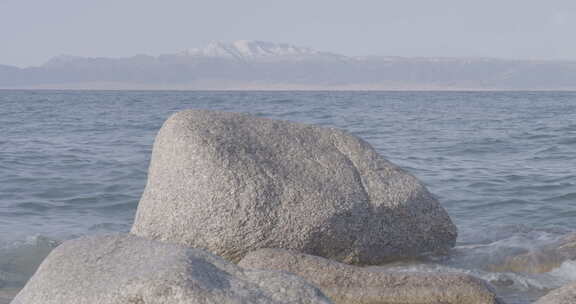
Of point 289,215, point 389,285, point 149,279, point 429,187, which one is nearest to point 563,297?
point 389,285

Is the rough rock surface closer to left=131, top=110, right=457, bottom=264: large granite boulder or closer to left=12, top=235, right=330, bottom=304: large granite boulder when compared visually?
left=12, top=235, right=330, bottom=304: large granite boulder

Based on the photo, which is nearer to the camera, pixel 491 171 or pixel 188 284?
pixel 188 284

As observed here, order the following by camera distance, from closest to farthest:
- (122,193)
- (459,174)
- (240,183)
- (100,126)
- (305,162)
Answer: (240,183) → (305,162) → (122,193) → (459,174) → (100,126)

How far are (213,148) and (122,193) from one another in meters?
5.65

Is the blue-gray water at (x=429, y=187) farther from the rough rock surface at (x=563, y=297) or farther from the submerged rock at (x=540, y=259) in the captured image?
the rough rock surface at (x=563, y=297)

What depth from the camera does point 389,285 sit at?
5.51 metres

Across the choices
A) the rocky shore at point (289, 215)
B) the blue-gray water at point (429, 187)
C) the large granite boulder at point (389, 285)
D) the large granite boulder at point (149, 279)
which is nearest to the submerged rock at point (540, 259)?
the blue-gray water at point (429, 187)

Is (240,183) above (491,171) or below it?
above

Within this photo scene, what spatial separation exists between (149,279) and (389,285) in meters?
2.32

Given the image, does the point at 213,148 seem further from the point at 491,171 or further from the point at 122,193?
the point at 491,171

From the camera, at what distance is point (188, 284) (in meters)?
3.70

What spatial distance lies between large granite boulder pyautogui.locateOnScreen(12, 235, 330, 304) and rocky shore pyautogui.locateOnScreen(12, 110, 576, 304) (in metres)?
0.02

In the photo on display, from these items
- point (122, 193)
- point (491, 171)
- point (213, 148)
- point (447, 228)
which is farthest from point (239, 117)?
point (491, 171)

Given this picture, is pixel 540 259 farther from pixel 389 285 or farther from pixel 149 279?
pixel 149 279
